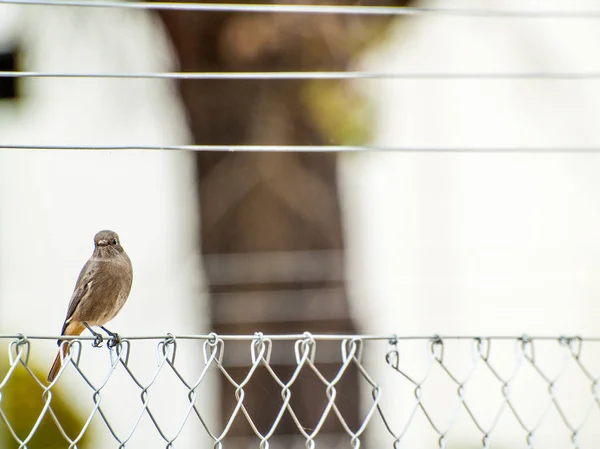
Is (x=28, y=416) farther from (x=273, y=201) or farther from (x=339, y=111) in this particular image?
(x=339, y=111)

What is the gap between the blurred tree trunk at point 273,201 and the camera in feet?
18.6

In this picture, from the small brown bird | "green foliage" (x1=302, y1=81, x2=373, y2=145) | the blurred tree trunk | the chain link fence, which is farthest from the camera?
the blurred tree trunk

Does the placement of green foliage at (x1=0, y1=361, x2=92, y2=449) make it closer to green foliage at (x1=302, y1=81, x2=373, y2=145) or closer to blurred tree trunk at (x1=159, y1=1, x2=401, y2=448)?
blurred tree trunk at (x1=159, y1=1, x2=401, y2=448)

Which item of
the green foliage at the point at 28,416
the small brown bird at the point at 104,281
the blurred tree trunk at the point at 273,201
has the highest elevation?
the blurred tree trunk at the point at 273,201

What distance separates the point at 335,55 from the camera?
570 centimetres

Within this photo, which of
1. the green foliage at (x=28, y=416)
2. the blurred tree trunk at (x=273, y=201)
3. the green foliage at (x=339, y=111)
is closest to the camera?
the green foliage at (x=28, y=416)

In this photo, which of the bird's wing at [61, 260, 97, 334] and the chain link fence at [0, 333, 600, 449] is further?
the chain link fence at [0, 333, 600, 449]

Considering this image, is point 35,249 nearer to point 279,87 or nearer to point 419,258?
point 279,87

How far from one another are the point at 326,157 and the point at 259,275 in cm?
83

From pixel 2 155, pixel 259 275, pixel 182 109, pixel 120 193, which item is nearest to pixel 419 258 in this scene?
pixel 259 275

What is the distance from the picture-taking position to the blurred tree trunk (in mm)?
5660

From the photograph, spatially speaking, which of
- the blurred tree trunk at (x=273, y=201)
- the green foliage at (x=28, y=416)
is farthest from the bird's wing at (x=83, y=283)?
the blurred tree trunk at (x=273, y=201)

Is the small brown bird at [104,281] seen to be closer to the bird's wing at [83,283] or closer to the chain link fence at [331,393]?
the bird's wing at [83,283]

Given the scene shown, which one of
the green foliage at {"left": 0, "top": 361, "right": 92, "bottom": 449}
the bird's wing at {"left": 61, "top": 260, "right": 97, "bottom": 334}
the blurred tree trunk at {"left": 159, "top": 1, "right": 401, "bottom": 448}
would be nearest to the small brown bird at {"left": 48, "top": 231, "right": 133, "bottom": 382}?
the bird's wing at {"left": 61, "top": 260, "right": 97, "bottom": 334}
